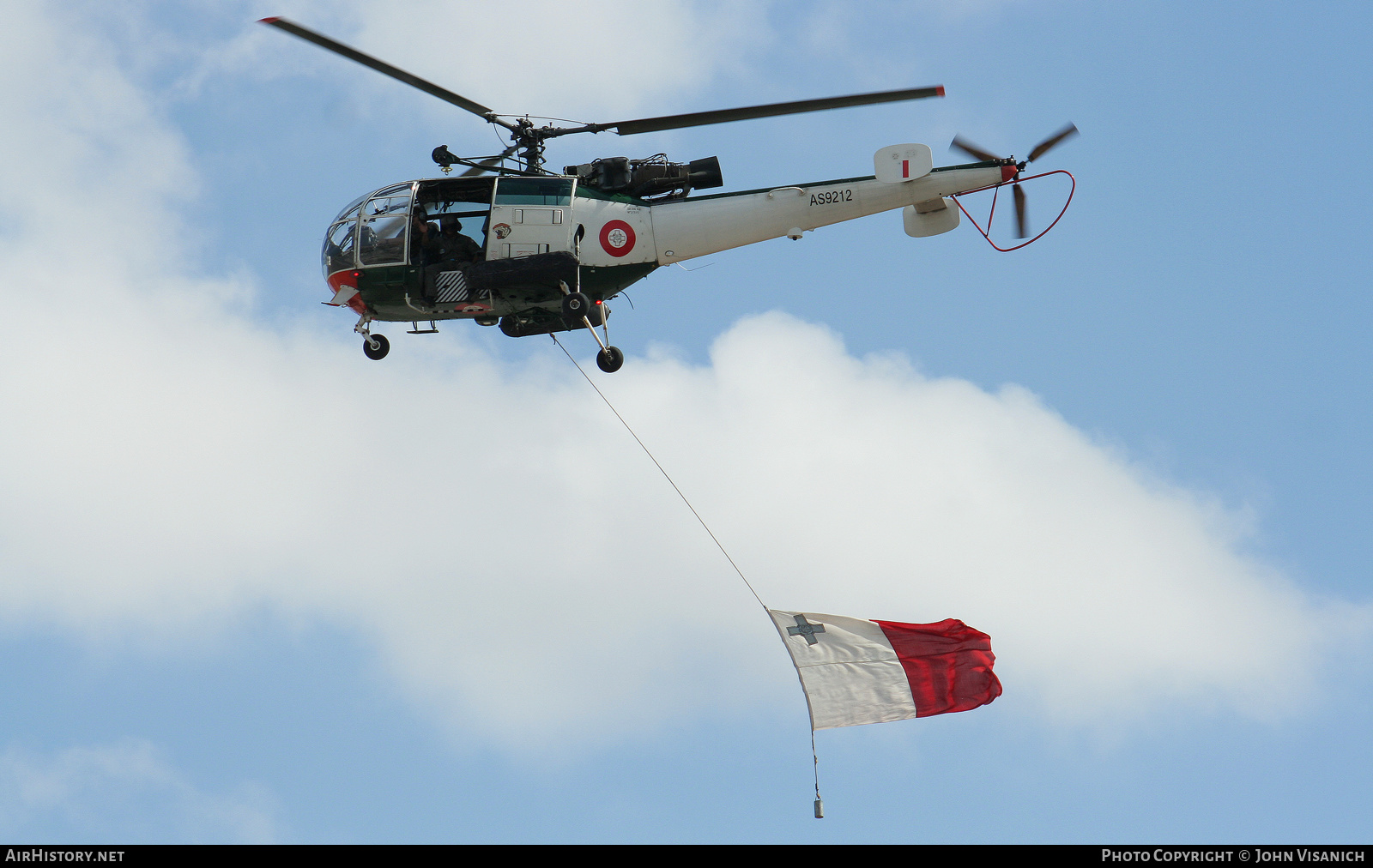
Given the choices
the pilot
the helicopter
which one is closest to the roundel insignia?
the helicopter

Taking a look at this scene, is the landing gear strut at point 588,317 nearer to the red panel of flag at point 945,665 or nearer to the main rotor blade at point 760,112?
the main rotor blade at point 760,112

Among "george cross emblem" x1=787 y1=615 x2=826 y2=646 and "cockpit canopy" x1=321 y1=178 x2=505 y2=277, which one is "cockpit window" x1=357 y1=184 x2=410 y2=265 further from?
"george cross emblem" x1=787 y1=615 x2=826 y2=646

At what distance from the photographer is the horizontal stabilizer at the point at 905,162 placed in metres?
29.0

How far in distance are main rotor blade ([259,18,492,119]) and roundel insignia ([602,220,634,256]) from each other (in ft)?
10.6

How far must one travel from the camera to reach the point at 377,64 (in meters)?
28.8

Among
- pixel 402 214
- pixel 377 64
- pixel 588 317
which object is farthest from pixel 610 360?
pixel 377 64

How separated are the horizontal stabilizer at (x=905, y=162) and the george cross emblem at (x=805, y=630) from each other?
8.00 metres

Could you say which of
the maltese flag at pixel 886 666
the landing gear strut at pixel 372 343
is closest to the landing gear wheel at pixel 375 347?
the landing gear strut at pixel 372 343

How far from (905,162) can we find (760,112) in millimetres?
2785

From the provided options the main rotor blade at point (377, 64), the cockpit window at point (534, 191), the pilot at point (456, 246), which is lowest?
the pilot at point (456, 246)

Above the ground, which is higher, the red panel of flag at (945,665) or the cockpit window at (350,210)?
the cockpit window at (350,210)

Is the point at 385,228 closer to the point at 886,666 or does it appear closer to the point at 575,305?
the point at 575,305

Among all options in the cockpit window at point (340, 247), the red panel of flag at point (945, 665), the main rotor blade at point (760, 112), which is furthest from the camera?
the cockpit window at point (340, 247)
